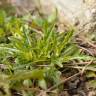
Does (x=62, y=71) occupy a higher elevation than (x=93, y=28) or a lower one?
lower

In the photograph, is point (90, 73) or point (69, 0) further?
point (69, 0)

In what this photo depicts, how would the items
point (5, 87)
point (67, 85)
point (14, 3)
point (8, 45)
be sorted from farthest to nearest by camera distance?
point (14, 3), point (8, 45), point (67, 85), point (5, 87)

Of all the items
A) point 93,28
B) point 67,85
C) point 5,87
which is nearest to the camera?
point 5,87

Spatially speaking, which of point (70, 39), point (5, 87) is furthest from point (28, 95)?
point (70, 39)

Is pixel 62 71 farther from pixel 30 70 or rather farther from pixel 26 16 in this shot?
pixel 26 16

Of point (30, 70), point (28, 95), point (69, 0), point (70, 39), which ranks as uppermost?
point (69, 0)

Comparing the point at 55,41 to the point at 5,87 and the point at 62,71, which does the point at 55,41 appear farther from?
the point at 5,87

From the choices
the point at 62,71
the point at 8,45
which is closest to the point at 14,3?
the point at 8,45
